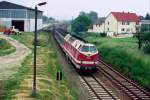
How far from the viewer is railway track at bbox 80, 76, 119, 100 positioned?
3212 cm

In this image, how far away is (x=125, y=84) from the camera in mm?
38031

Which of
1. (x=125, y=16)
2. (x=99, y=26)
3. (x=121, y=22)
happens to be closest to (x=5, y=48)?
(x=121, y=22)

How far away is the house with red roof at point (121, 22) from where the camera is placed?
381 feet

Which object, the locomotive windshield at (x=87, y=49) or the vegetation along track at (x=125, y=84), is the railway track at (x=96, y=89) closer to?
the vegetation along track at (x=125, y=84)

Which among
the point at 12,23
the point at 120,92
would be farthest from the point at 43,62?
the point at 12,23

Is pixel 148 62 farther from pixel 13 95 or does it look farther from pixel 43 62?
pixel 13 95

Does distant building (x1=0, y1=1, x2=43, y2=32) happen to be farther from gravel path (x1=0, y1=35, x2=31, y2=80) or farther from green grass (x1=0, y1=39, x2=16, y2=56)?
gravel path (x1=0, y1=35, x2=31, y2=80)

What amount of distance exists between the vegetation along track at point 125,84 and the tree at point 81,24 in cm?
7806

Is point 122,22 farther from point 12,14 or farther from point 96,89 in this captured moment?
point 96,89

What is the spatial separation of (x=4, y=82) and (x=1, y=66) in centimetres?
1060

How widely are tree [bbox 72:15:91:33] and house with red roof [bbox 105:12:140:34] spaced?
1000 centimetres

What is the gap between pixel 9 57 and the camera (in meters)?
53.3

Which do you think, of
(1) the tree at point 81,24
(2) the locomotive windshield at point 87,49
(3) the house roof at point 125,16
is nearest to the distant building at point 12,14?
(1) the tree at point 81,24

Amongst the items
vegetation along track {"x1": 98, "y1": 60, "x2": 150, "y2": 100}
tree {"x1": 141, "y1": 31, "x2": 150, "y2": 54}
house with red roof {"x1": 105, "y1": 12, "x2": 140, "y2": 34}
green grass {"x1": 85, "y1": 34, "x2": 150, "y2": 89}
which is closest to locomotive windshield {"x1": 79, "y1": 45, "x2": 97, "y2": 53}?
vegetation along track {"x1": 98, "y1": 60, "x2": 150, "y2": 100}
